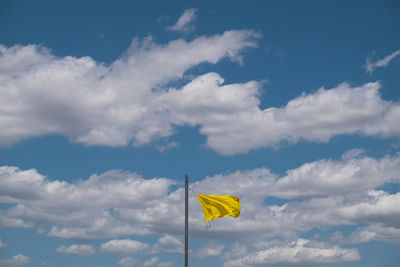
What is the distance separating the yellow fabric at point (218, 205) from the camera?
5891cm

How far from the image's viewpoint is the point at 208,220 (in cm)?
5884

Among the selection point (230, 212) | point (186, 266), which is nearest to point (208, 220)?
point (230, 212)

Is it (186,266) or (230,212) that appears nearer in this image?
(186,266)

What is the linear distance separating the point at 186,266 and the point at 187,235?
3.85 m

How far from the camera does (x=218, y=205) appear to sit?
5912 centimetres

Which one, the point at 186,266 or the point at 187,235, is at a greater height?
the point at 187,235

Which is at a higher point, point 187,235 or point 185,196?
point 185,196

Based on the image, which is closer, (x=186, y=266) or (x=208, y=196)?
(x=186, y=266)

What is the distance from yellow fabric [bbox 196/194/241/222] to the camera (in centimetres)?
5891

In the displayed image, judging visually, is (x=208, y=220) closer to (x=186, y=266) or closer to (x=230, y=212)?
(x=230, y=212)

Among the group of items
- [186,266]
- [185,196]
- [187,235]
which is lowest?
[186,266]

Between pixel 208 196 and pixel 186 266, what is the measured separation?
9.21m

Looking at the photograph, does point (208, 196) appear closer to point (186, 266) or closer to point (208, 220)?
point (208, 220)

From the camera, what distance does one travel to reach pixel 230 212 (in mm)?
59375
